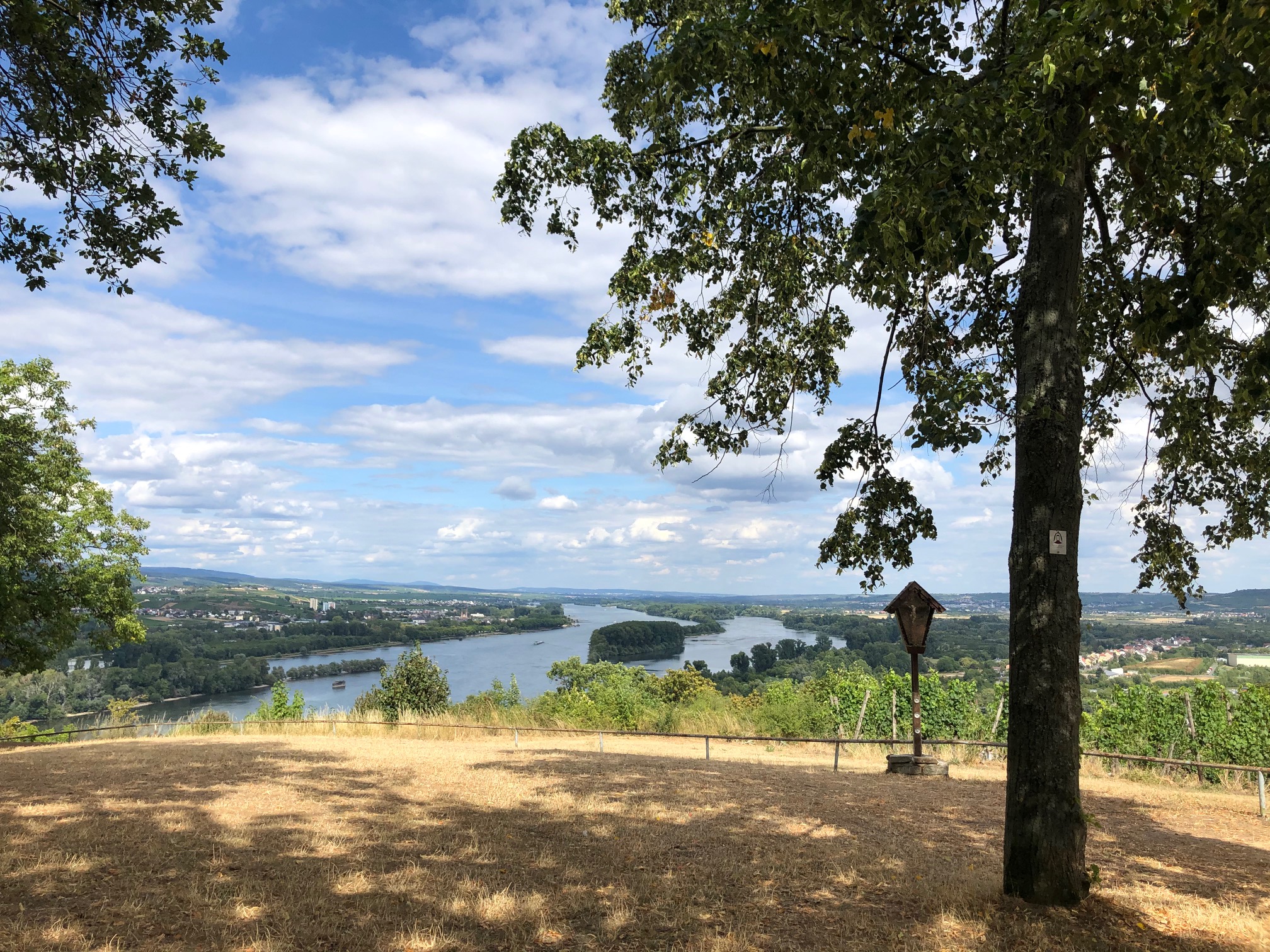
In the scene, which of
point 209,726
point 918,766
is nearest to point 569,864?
point 918,766

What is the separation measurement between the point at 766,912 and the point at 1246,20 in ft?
17.9

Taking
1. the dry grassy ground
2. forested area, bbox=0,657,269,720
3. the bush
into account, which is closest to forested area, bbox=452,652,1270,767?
the bush

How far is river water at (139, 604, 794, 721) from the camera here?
60.2m

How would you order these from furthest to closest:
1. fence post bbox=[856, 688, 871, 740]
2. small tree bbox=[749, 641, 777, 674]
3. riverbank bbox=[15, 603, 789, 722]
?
small tree bbox=[749, 641, 777, 674], riverbank bbox=[15, 603, 789, 722], fence post bbox=[856, 688, 871, 740]

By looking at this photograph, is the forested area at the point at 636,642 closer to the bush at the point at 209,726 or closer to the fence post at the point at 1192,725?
the bush at the point at 209,726

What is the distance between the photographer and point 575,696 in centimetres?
3041

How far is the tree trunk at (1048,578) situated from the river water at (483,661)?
21507 mm

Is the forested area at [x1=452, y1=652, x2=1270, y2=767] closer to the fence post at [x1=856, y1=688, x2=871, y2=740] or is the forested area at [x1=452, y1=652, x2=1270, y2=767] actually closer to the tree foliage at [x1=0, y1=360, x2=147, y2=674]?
the fence post at [x1=856, y1=688, x2=871, y2=740]

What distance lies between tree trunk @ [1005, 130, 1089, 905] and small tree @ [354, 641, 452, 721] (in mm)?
26451

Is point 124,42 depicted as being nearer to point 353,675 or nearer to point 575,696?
point 575,696

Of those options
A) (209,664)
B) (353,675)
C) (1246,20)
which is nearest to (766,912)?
(1246,20)

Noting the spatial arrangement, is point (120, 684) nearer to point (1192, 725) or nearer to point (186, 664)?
point (186, 664)

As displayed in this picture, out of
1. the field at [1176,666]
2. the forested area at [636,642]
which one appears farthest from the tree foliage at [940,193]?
the forested area at [636,642]

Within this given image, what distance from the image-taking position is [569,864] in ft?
20.2
